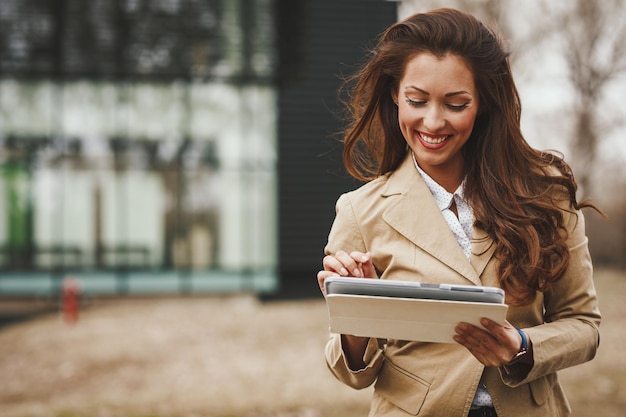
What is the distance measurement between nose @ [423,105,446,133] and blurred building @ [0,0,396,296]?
13.6 meters

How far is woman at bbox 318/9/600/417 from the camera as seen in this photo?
1768 mm

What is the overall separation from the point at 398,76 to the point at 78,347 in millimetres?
9189

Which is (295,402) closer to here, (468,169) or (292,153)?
(468,169)

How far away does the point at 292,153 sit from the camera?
15.8m

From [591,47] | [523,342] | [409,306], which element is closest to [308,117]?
[591,47]

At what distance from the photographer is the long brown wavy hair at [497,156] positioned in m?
1.78

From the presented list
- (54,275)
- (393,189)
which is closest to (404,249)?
(393,189)

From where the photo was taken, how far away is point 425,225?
1.88 metres

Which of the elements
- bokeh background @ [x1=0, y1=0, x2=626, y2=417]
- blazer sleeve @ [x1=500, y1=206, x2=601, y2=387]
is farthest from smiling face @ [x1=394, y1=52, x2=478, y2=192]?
bokeh background @ [x1=0, y1=0, x2=626, y2=417]

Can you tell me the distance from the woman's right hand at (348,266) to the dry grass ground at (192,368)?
5108 millimetres

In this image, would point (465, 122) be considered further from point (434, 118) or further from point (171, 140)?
point (171, 140)

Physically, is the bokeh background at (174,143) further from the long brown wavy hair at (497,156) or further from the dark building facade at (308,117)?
the long brown wavy hair at (497,156)

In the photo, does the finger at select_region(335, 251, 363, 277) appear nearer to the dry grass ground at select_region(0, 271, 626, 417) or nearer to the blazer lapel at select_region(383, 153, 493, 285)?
the blazer lapel at select_region(383, 153, 493, 285)

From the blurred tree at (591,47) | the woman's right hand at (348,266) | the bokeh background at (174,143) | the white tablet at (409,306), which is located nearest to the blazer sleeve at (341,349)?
the woman's right hand at (348,266)
